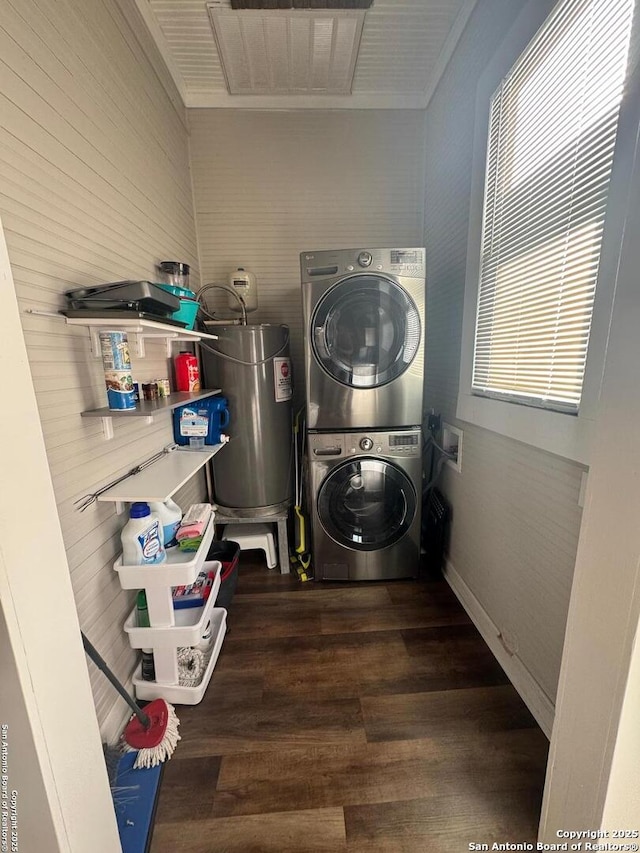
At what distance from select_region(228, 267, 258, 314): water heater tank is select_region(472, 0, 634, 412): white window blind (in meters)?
1.35

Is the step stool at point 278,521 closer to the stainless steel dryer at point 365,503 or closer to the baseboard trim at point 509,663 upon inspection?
the stainless steel dryer at point 365,503

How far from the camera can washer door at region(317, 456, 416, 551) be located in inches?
73.0

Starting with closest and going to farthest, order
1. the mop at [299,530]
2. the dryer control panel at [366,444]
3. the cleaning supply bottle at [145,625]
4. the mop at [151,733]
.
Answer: the mop at [151,733], the cleaning supply bottle at [145,625], the dryer control panel at [366,444], the mop at [299,530]

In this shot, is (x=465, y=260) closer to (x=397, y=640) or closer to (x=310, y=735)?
(x=397, y=640)

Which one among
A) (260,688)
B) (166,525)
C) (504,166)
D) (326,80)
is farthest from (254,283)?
(260,688)

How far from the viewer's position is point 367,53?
5.97ft

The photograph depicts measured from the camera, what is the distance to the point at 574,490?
1.03m

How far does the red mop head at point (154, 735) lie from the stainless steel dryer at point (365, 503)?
96 cm

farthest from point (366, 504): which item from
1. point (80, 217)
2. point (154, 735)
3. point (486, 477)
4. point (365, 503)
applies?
point (80, 217)

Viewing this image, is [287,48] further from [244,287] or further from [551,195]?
[551,195]

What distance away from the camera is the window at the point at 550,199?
899 mm

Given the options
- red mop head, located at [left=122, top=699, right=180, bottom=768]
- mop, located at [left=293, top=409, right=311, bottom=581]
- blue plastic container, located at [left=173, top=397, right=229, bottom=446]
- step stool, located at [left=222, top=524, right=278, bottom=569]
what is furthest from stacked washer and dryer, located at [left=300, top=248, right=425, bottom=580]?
red mop head, located at [left=122, top=699, right=180, bottom=768]

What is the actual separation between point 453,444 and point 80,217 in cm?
188

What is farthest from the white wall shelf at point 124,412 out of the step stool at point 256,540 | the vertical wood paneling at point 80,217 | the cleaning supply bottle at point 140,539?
the step stool at point 256,540
